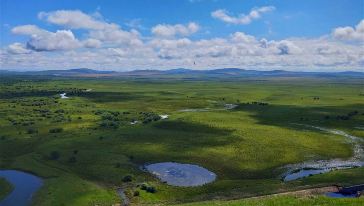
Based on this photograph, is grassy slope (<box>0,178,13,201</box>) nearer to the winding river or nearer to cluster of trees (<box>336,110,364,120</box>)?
the winding river

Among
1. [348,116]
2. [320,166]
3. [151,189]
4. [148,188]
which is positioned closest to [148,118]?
[348,116]

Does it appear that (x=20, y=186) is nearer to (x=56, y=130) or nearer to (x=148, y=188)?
(x=148, y=188)

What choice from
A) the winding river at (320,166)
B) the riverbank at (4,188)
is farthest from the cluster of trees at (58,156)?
the winding river at (320,166)

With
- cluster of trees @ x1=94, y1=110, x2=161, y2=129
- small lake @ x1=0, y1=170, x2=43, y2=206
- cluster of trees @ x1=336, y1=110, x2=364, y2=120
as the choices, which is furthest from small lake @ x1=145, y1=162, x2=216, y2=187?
cluster of trees @ x1=336, y1=110, x2=364, y2=120


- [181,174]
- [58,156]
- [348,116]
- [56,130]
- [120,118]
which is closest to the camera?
[181,174]

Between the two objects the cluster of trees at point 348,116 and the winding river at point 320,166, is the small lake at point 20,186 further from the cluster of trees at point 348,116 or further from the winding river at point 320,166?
the cluster of trees at point 348,116
